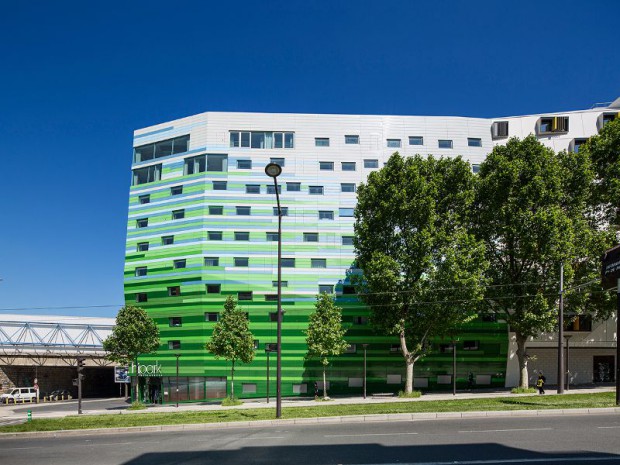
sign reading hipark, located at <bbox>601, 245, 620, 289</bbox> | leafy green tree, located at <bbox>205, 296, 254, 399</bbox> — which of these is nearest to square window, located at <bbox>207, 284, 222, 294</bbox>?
leafy green tree, located at <bbox>205, 296, 254, 399</bbox>

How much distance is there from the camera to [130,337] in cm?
4509

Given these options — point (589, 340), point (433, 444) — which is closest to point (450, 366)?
point (589, 340)

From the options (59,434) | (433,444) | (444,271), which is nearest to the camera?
(433,444)

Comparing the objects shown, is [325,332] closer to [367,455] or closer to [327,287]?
[327,287]

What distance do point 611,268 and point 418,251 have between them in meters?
14.1

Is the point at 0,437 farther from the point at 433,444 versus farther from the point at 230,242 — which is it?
the point at 230,242

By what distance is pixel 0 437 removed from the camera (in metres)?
22.1

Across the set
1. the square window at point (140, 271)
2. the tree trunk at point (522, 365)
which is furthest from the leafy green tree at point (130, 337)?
the tree trunk at point (522, 365)

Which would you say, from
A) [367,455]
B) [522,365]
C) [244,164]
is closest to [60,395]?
[244,164]

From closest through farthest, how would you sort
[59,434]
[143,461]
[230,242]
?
[143,461] < [59,434] < [230,242]

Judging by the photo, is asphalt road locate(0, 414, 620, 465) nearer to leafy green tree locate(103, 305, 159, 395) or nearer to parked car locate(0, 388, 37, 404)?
leafy green tree locate(103, 305, 159, 395)

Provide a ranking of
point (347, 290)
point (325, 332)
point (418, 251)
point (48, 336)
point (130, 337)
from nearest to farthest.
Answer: point (418, 251)
point (325, 332)
point (130, 337)
point (347, 290)
point (48, 336)

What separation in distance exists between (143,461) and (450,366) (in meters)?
38.6

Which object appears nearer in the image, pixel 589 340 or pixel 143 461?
pixel 143 461
